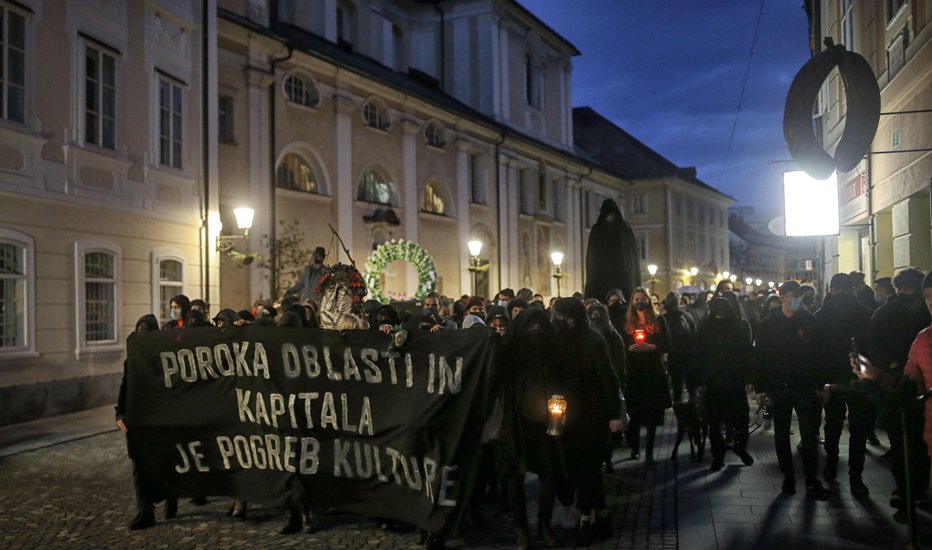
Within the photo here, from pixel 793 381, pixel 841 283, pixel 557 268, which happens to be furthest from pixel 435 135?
pixel 793 381

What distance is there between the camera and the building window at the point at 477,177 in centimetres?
3469

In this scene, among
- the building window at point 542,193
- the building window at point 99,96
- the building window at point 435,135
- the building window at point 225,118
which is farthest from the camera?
the building window at point 542,193

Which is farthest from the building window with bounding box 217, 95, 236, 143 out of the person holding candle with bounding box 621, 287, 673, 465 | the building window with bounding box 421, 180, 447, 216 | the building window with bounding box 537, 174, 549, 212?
the building window with bounding box 537, 174, 549, 212

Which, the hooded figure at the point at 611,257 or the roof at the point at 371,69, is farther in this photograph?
the roof at the point at 371,69

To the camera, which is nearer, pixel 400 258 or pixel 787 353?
pixel 787 353

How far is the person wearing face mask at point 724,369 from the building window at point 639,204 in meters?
50.6

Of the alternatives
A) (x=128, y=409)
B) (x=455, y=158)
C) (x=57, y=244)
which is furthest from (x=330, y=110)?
(x=128, y=409)

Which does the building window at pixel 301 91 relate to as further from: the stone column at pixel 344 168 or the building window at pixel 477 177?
the building window at pixel 477 177

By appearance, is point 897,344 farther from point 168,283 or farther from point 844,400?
point 168,283

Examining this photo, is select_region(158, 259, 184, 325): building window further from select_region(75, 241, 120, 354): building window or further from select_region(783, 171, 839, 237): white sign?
select_region(783, 171, 839, 237): white sign

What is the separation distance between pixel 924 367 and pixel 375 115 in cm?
2311

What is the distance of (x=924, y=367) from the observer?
609 cm

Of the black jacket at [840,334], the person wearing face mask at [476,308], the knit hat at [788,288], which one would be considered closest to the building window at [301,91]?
the person wearing face mask at [476,308]

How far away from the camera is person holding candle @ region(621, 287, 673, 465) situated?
9.88 m
